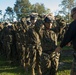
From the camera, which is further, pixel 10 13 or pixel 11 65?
pixel 10 13

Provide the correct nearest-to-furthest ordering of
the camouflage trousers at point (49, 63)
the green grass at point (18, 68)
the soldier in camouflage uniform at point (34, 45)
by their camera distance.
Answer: the camouflage trousers at point (49, 63), the soldier in camouflage uniform at point (34, 45), the green grass at point (18, 68)

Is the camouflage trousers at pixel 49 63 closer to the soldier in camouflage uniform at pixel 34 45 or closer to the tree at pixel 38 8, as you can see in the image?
the soldier in camouflage uniform at pixel 34 45

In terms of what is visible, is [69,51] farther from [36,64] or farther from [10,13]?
[10,13]

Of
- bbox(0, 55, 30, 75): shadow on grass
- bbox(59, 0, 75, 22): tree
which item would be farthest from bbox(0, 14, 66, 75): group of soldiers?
bbox(59, 0, 75, 22): tree

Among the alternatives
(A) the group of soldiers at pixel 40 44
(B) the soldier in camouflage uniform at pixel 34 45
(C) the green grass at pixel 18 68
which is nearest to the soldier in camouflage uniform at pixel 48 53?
(A) the group of soldiers at pixel 40 44

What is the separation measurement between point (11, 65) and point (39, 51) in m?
4.22

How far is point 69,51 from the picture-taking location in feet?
59.7

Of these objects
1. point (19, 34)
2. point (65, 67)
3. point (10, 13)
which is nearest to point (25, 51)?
point (19, 34)

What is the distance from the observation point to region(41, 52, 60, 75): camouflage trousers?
9141mm

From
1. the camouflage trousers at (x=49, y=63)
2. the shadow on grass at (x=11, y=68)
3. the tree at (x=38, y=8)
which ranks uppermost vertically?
the tree at (x=38, y=8)

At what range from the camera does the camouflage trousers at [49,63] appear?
914 cm

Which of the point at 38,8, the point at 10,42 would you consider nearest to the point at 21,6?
the point at 38,8

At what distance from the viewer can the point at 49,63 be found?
9.14 m

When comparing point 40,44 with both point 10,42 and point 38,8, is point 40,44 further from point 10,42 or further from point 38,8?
point 38,8
